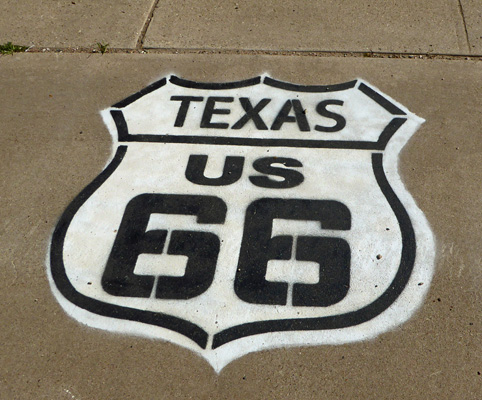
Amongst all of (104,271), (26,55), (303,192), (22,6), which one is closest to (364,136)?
(303,192)

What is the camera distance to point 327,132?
3.84 m

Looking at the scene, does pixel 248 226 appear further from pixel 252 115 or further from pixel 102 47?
pixel 102 47

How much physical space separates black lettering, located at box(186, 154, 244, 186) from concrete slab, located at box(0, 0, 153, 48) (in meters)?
1.76

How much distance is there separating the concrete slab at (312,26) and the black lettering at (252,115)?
83 cm

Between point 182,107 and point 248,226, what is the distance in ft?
4.49

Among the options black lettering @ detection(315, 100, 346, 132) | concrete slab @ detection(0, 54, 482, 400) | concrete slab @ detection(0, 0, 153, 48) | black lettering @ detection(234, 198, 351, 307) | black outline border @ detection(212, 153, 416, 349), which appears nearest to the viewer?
concrete slab @ detection(0, 54, 482, 400)

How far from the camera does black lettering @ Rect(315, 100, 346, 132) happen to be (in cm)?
386

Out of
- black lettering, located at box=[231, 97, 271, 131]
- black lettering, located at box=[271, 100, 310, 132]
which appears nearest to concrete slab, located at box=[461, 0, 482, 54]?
black lettering, located at box=[271, 100, 310, 132]

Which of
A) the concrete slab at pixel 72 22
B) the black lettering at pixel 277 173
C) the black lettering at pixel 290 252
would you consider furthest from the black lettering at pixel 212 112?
the concrete slab at pixel 72 22

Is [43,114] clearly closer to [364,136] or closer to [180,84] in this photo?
[180,84]

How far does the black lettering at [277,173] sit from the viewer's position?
3510 millimetres

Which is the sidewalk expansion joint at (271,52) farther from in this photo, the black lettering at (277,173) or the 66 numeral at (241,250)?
the 66 numeral at (241,250)

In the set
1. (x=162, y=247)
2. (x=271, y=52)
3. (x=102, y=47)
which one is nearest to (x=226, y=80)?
(x=271, y=52)

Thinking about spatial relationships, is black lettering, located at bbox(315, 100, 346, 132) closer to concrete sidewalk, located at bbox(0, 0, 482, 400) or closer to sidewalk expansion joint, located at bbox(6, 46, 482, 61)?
concrete sidewalk, located at bbox(0, 0, 482, 400)
